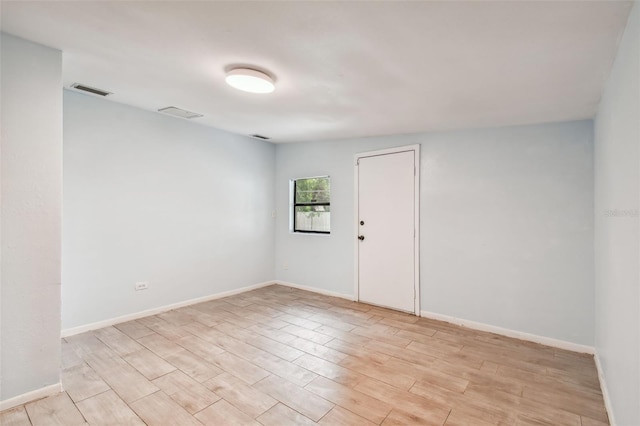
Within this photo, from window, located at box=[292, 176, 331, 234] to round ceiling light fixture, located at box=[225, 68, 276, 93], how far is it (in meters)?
2.53

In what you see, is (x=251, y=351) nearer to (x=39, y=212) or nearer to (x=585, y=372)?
(x=39, y=212)

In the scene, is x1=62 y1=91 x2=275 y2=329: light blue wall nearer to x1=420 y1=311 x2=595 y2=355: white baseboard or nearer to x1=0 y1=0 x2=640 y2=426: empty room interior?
x1=0 y1=0 x2=640 y2=426: empty room interior

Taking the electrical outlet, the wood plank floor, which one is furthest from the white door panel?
the electrical outlet

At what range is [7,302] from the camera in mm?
1986

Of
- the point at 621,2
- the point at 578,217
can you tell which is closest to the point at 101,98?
the point at 621,2

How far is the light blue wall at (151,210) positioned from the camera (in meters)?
3.17

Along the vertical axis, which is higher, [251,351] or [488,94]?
[488,94]

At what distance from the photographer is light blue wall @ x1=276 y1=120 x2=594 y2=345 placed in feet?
10.0

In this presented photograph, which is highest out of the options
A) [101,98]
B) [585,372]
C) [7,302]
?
[101,98]

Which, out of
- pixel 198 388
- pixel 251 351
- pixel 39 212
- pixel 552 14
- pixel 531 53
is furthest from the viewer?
pixel 251 351

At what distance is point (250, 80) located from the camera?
2363 mm

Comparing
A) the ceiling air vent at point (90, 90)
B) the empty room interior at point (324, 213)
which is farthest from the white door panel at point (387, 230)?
the ceiling air vent at point (90, 90)

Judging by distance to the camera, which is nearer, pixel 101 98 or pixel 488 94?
pixel 488 94

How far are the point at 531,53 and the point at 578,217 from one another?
201 centimetres
